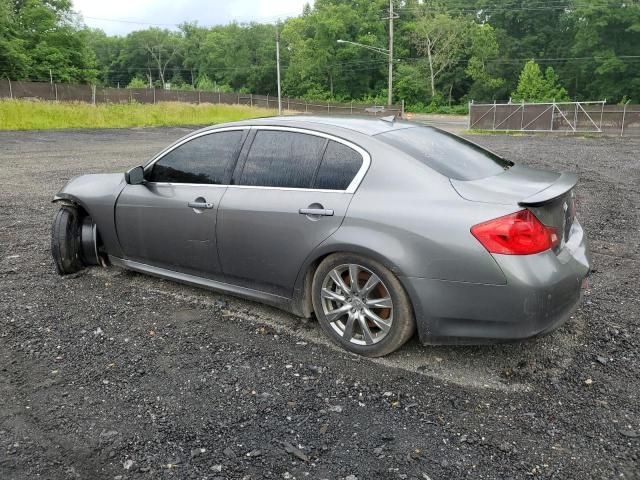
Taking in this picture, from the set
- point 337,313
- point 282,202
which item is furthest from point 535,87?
point 337,313

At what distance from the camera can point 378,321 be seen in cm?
358

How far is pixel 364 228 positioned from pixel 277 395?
3.80 ft

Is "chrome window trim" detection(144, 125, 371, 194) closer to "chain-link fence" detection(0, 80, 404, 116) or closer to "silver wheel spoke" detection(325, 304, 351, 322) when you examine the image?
"silver wheel spoke" detection(325, 304, 351, 322)

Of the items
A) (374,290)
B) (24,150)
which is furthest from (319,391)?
(24,150)

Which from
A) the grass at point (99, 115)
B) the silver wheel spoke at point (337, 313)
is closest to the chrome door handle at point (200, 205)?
the silver wheel spoke at point (337, 313)

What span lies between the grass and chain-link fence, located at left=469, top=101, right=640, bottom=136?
18168 mm

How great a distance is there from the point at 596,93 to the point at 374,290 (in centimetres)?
7875

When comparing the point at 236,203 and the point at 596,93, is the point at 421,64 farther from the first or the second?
the point at 236,203

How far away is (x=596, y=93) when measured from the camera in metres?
71.2

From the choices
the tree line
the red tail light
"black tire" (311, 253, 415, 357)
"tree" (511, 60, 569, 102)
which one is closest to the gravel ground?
"black tire" (311, 253, 415, 357)

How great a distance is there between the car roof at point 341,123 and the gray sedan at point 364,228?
2cm

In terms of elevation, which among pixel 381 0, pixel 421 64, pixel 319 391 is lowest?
pixel 319 391

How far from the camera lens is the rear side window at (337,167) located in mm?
3719

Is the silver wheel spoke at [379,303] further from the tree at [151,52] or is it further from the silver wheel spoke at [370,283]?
the tree at [151,52]
